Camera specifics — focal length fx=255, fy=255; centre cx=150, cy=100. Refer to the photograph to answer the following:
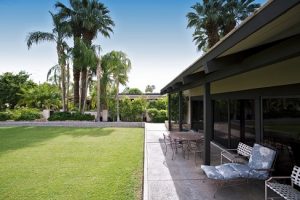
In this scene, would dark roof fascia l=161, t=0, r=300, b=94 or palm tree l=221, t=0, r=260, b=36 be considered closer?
dark roof fascia l=161, t=0, r=300, b=94

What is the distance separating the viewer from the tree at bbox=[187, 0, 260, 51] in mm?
20234

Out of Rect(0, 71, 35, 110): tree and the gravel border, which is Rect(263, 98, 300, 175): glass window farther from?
Rect(0, 71, 35, 110): tree

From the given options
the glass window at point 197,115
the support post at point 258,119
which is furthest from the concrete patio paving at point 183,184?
the glass window at point 197,115

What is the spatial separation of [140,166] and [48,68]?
63.6ft

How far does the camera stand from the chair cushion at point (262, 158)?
17.6 feet

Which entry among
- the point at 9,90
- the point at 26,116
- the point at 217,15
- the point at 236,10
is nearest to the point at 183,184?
the point at 217,15

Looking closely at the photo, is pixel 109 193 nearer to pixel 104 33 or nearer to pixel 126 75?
pixel 126 75

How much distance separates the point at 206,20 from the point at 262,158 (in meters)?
17.5

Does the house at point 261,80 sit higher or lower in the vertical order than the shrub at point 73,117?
higher

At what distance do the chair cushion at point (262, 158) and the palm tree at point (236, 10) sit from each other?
16.7 metres

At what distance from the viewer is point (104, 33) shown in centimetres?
2483

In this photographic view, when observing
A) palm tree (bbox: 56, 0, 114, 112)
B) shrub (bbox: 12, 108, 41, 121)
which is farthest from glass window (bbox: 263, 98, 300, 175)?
shrub (bbox: 12, 108, 41, 121)

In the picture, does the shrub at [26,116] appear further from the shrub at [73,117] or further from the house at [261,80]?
the house at [261,80]

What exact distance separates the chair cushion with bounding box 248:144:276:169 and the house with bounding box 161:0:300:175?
670mm
